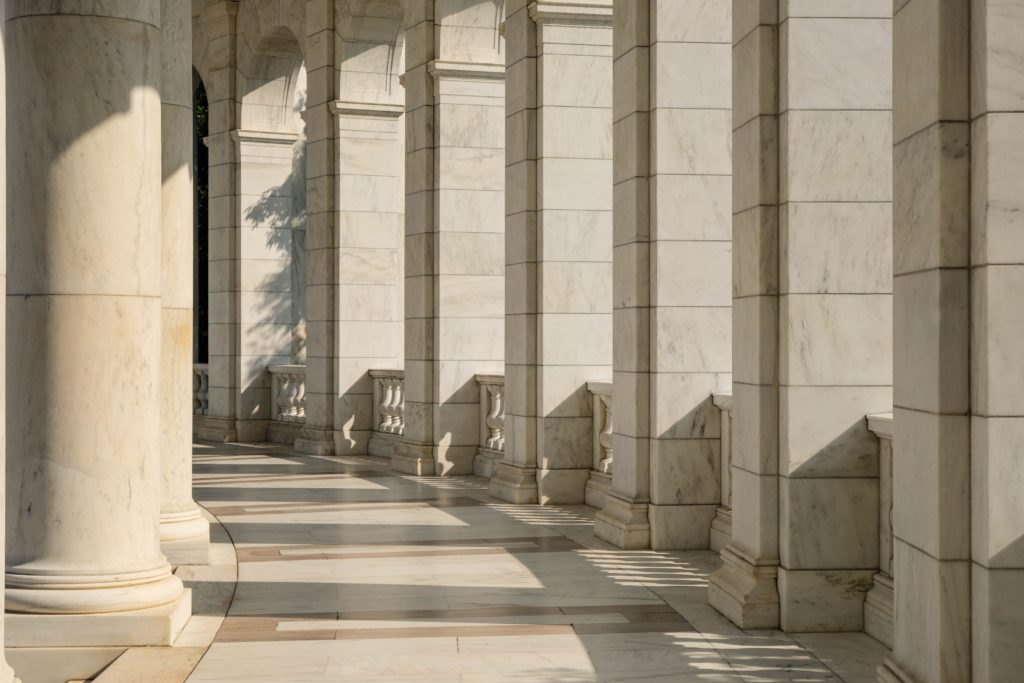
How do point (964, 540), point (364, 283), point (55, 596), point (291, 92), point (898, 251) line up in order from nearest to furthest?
point (964, 540), point (898, 251), point (55, 596), point (364, 283), point (291, 92)

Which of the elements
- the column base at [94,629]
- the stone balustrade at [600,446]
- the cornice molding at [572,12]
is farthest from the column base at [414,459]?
the column base at [94,629]

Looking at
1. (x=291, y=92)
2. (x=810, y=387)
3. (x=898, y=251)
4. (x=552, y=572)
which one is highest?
(x=291, y=92)

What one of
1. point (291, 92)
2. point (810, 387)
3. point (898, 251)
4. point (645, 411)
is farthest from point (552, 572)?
point (291, 92)

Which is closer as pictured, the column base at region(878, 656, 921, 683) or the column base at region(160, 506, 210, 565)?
the column base at region(878, 656, 921, 683)

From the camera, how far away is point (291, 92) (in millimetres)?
32656

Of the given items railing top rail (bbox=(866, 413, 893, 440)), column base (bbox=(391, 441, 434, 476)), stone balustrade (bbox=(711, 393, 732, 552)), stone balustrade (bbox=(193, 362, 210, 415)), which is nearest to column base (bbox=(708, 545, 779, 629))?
railing top rail (bbox=(866, 413, 893, 440))

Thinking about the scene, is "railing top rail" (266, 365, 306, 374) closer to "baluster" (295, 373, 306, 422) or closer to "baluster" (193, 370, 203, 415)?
"baluster" (295, 373, 306, 422)

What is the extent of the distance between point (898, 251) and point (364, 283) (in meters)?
20.2

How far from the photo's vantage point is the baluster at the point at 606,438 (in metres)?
19.1

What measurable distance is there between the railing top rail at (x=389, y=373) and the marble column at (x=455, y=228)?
2.56m

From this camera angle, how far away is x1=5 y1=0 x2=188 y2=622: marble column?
407 inches

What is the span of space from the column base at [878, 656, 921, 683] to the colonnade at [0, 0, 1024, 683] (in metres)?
0.15

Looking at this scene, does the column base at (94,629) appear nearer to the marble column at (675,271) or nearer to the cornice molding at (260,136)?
the marble column at (675,271)

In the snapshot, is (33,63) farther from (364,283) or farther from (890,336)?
(364,283)
